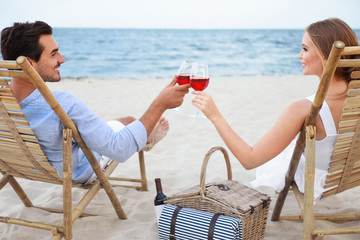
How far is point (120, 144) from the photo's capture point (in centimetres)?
216

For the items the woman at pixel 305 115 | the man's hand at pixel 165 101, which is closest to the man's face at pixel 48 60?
the man's hand at pixel 165 101

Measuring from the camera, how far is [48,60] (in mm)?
2148

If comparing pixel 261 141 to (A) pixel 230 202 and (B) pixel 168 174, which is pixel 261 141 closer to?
(A) pixel 230 202

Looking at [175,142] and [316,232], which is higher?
[316,232]

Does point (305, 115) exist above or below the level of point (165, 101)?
above

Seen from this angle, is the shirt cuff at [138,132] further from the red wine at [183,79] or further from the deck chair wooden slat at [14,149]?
the deck chair wooden slat at [14,149]

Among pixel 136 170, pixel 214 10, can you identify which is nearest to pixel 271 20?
pixel 214 10

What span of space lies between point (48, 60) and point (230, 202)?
1337 mm

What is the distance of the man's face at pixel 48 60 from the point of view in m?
2.12

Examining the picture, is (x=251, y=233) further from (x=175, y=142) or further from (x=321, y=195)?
(x=175, y=142)

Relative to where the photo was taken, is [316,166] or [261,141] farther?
[316,166]

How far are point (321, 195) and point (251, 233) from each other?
471 millimetres

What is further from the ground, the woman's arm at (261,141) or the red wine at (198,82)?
the red wine at (198,82)

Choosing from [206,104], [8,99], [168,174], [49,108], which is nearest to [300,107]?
[206,104]
